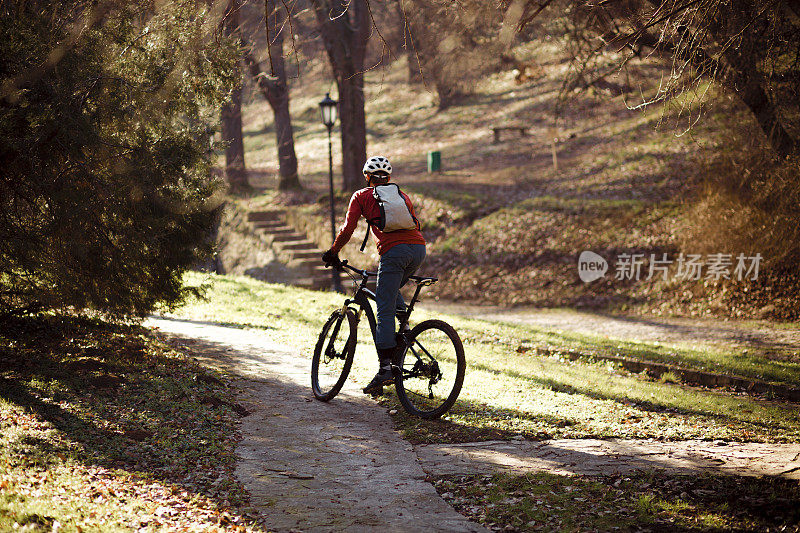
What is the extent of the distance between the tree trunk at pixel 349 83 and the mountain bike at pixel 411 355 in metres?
17.2

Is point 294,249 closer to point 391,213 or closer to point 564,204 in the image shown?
point 564,204

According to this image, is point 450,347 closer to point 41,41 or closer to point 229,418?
point 229,418

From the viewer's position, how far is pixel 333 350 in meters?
7.76

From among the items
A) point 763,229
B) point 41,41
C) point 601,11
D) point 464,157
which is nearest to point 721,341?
point 763,229

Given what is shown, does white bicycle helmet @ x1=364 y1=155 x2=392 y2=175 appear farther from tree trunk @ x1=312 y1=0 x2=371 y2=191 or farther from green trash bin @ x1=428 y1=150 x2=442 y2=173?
green trash bin @ x1=428 y1=150 x2=442 y2=173

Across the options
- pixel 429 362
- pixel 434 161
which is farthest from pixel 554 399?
pixel 434 161

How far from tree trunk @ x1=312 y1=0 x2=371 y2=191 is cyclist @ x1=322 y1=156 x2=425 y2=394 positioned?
17444 millimetres

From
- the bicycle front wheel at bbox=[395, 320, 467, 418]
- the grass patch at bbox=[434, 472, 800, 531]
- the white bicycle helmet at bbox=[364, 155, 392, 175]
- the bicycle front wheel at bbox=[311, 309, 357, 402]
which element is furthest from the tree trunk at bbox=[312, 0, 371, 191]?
the grass patch at bbox=[434, 472, 800, 531]

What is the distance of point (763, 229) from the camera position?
1511cm

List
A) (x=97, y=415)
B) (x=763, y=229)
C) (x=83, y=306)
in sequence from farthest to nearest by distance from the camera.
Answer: (x=763, y=229), (x=83, y=306), (x=97, y=415)

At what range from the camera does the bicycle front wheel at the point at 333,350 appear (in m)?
7.36

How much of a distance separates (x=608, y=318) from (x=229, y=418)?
11.3 m

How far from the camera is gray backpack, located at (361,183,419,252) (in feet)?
22.1

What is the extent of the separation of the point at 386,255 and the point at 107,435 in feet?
9.07
